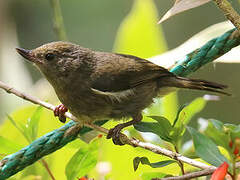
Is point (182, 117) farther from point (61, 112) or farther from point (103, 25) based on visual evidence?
point (103, 25)

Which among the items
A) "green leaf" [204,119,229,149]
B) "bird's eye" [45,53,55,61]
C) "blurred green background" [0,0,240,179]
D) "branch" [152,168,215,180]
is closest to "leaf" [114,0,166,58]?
"bird's eye" [45,53,55,61]

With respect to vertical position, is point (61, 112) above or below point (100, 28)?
above

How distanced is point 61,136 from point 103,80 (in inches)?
38.4

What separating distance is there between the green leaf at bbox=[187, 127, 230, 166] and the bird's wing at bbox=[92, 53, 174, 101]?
1.32m

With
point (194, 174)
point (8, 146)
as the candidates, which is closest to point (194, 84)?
point (8, 146)

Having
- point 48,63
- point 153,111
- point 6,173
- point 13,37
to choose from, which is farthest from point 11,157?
point 13,37

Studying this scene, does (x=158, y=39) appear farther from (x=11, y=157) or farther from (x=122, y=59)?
(x=11, y=157)

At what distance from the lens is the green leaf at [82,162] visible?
1987 mm

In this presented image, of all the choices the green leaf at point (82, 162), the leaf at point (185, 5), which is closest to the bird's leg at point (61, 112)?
the green leaf at point (82, 162)

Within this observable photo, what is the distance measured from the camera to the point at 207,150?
177 centimetres

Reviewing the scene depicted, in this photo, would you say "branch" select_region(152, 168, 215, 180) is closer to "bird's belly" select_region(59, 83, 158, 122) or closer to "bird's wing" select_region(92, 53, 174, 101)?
"bird's belly" select_region(59, 83, 158, 122)

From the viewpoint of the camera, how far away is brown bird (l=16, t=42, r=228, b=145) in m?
3.04

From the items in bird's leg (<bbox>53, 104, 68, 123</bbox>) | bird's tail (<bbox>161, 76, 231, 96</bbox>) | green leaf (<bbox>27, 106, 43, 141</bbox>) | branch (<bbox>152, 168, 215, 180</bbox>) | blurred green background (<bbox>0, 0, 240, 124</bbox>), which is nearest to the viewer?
branch (<bbox>152, 168, 215, 180</bbox>)

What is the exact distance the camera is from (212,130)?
75.5 inches
